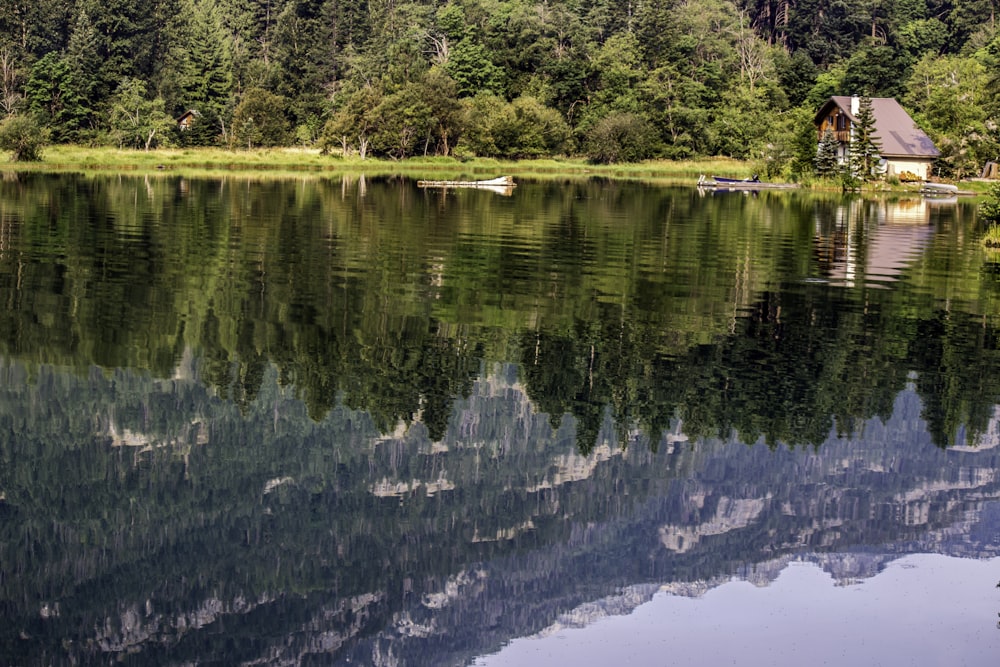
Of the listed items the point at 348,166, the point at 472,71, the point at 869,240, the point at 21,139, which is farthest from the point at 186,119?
the point at 869,240

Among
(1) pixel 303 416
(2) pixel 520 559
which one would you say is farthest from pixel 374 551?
(1) pixel 303 416

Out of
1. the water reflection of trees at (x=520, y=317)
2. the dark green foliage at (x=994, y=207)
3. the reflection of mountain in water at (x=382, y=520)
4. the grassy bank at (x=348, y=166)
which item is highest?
the grassy bank at (x=348, y=166)

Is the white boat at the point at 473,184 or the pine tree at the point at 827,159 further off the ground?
the pine tree at the point at 827,159

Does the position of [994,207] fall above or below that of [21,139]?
below

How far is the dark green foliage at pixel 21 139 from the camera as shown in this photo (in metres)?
93.3

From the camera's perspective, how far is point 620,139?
123m

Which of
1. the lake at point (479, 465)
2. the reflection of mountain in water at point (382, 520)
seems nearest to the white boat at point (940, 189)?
the lake at point (479, 465)

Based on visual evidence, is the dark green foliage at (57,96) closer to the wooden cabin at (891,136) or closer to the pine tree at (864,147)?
the wooden cabin at (891,136)

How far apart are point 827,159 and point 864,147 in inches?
133

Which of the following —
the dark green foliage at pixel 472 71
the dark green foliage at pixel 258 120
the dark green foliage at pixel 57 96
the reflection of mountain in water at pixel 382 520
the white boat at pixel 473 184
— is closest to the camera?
the reflection of mountain in water at pixel 382 520

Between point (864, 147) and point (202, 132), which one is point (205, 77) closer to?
point (202, 132)

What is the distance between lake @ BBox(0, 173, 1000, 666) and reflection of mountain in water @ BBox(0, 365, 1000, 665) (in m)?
0.05

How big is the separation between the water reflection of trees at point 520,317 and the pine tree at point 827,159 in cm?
4856

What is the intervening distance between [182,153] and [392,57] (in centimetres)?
2984
